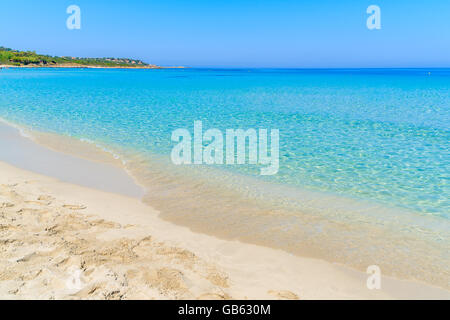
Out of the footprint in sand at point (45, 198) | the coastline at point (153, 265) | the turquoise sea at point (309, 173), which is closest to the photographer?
the coastline at point (153, 265)

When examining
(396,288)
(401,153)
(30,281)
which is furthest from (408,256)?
(401,153)

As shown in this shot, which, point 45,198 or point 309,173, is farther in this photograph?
point 309,173

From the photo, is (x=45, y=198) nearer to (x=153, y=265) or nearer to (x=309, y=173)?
(x=153, y=265)

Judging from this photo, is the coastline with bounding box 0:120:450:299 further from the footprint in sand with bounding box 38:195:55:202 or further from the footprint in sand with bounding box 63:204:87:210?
the footprint in sand with bounding box 38:195:55:202

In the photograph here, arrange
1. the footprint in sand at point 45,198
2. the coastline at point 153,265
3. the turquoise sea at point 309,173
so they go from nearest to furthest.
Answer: the coastline at point 153,265
the turquoise sea at point 309,173
the footprint in sand at point 45,198

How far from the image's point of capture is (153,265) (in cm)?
484

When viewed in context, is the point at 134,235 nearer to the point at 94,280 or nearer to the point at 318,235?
the point at 94,280

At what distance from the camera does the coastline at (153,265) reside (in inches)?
169

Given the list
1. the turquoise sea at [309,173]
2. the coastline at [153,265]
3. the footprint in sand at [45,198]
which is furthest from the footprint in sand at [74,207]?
the turquoise sea at [309,173]

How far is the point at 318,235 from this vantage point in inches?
249

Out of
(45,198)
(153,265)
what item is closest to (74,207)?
(45,198)

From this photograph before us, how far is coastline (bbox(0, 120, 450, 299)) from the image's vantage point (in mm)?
4281

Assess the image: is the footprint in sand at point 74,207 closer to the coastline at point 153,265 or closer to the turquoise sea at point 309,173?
the coastline at point 153,265
